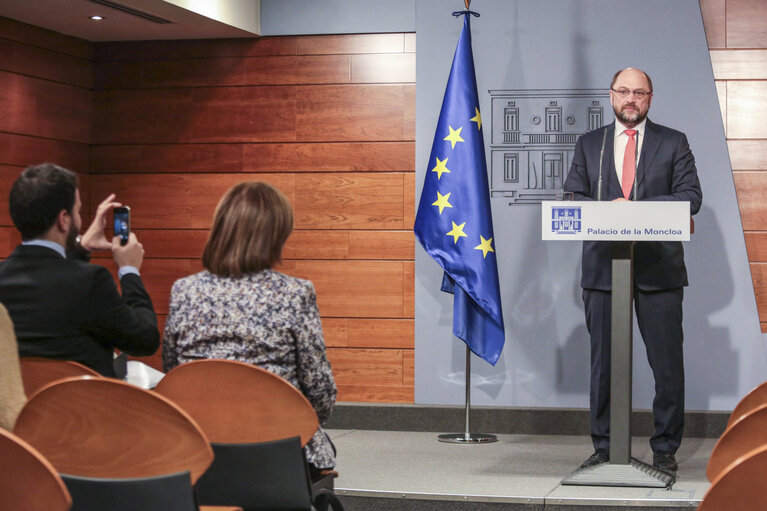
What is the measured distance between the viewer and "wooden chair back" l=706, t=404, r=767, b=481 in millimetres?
1767

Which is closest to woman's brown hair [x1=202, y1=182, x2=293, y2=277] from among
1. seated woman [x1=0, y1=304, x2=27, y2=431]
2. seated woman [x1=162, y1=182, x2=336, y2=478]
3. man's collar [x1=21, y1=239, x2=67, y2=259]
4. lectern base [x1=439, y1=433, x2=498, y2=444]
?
seated woman [x1=162, y1=182, x2=336, y2=478]

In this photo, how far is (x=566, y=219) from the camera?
12.4 ft

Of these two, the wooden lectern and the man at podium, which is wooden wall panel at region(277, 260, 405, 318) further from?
the wooden lectern

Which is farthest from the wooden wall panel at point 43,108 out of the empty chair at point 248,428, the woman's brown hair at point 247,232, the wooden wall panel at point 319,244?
the empty chair at point 248,428

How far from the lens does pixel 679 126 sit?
5.57 metres

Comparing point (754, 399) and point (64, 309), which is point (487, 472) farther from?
point (64, 309)

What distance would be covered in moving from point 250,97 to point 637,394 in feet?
10.2

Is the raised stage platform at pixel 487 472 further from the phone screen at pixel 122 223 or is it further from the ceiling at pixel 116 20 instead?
the ceiling at pixel 116 20

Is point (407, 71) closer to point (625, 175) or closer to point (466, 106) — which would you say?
point (466, 106)

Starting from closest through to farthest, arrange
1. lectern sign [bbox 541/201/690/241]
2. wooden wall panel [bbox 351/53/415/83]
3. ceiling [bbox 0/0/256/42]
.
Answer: lectern sign [bbox 541/201/690/241] → ceiling [bbox 0/0/256/42] → wooden wall panel [bbox 351/53/415/83]

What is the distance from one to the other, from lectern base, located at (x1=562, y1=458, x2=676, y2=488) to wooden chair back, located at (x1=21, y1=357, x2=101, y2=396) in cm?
245

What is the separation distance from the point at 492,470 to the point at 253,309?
242 cm

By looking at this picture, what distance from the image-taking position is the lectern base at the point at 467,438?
5.32 metres

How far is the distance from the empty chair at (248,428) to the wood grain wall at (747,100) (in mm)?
4121
